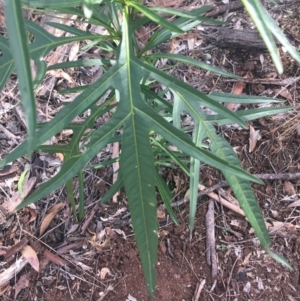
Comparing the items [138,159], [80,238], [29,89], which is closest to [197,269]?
[80,238]

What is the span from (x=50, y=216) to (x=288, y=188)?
960 mm

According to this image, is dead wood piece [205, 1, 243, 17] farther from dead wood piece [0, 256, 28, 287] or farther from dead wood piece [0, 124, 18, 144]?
dead wood piece [0, 256, 28, 287]

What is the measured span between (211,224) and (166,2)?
109 cm

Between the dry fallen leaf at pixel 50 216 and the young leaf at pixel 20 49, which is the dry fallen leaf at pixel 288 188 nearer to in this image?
the dry fallen leaf at pixel 50 216

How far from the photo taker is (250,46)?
1.86m

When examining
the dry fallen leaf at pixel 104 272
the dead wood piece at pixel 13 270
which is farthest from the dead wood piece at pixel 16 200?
the dry fallen leaf at pixel 104 272

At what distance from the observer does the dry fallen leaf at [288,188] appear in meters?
1.67

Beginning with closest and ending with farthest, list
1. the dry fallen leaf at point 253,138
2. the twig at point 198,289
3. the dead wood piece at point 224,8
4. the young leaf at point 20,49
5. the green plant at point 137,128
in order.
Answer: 1. the young leaf at point 20,49
2. the green plant at point 137,128
3. the twig at point 198,289
4. the dry fallen leaf at point 253,138
5. the dead wood piece at point 224,8

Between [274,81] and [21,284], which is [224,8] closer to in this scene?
[274,81]

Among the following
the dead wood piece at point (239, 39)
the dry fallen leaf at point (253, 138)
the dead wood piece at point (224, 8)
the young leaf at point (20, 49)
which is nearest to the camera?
the young leaf at point (20, 49)

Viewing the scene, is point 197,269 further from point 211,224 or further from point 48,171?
point 48,171

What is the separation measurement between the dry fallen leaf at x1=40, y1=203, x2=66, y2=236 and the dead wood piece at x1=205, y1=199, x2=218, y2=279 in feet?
1.88

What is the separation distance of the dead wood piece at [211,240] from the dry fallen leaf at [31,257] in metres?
0.65

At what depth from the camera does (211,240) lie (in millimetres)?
1594
